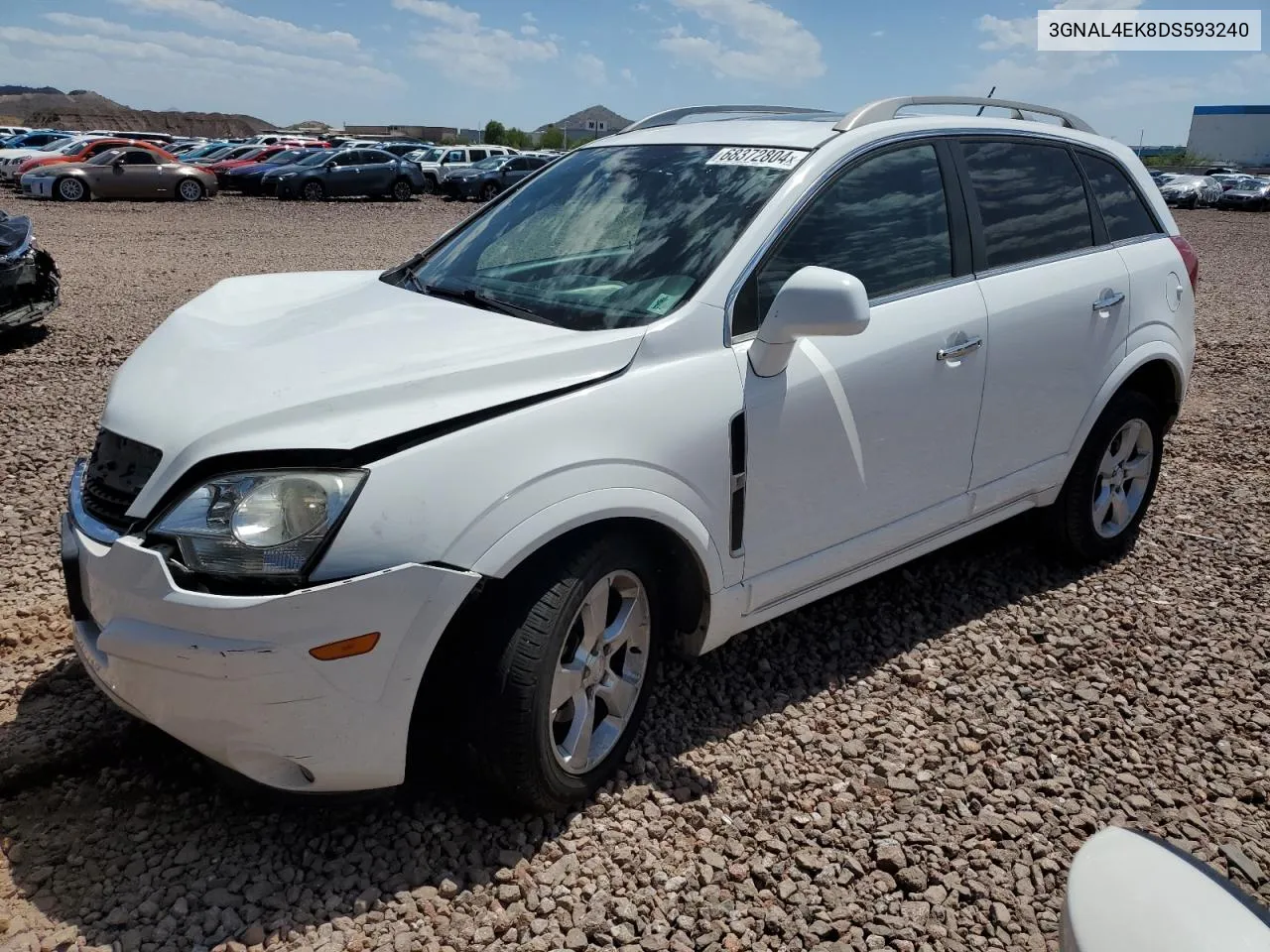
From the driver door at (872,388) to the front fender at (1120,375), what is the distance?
2.46 feet

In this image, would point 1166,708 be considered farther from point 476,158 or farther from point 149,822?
point 476,158

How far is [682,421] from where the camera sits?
8.90 feet

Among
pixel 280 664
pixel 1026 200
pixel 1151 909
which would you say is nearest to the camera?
pixel 1151 909

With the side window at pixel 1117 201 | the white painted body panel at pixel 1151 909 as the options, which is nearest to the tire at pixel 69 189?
the side window at pixel 1117 201

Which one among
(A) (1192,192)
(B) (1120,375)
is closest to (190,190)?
(B) (1120,375)

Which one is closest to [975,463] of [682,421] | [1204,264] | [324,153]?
[682,421]

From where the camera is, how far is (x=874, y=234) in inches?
131

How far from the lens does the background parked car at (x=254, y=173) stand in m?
28.3

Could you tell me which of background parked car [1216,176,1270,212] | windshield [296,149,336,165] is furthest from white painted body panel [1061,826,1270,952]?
background parked car [1216,176,1270,212]

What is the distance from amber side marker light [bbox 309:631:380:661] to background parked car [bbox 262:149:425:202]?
27357 mm

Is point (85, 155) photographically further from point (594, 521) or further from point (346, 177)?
point (594, 521)

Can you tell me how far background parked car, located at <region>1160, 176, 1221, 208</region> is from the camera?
119 feet

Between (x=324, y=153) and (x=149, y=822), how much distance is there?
28.0m

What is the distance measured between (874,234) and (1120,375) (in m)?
1.46
